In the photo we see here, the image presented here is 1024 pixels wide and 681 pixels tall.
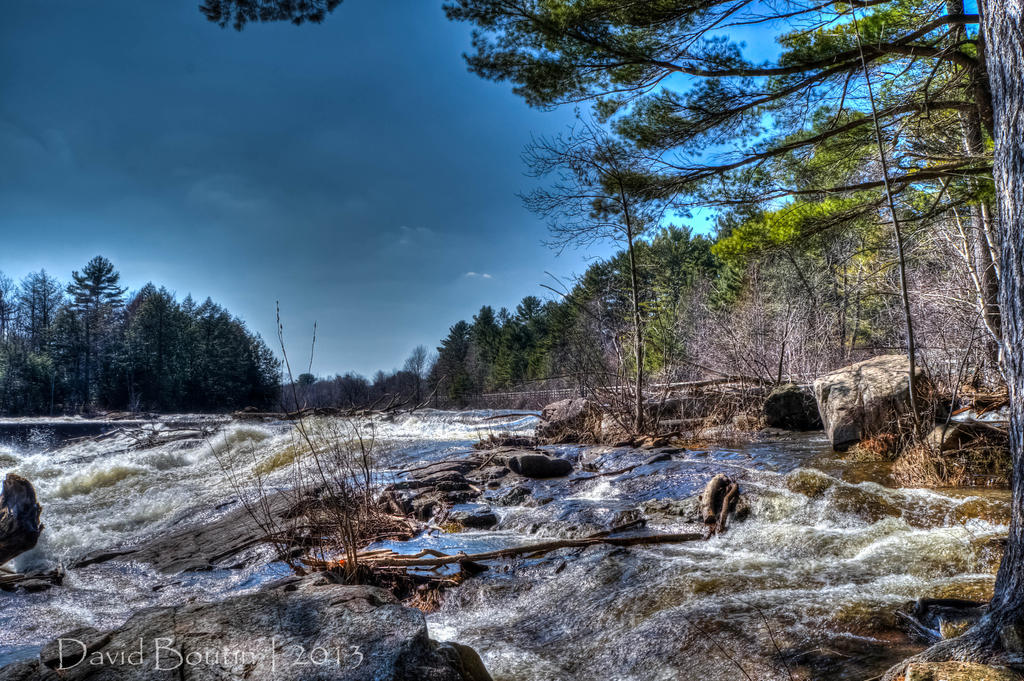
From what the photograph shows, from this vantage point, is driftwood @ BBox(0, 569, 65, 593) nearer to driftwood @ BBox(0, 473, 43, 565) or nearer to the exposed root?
driftwood @ BBox(0, 473, 43, 565)

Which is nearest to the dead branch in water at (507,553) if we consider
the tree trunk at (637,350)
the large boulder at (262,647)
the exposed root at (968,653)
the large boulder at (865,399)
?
the large boulder at (262,647)

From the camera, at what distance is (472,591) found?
3.73m

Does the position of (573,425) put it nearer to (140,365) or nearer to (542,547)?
(542,547)

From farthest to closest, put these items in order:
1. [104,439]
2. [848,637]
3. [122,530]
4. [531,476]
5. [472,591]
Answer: [104,439], [531,476], [122,530], [472,591], [848,637]

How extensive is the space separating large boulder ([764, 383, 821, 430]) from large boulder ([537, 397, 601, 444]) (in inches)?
122

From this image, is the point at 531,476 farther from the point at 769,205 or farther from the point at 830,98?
the point at 830,98

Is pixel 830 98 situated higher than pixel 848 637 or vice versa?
pixel 830 98

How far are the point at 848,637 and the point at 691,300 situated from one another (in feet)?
86.8

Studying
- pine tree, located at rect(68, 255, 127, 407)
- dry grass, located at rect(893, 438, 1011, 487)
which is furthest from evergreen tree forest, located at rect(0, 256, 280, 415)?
dry grass, located at rect(893, 438, 1011, 487)

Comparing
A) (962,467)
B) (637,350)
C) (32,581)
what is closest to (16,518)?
(32,581)

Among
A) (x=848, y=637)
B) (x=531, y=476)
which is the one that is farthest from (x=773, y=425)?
(x=848, y=637)

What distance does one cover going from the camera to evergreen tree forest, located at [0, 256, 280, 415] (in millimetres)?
36406

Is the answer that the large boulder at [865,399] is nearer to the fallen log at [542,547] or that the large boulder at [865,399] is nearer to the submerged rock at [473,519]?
the fallen log at [542,547]

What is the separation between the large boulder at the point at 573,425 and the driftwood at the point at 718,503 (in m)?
4.56
